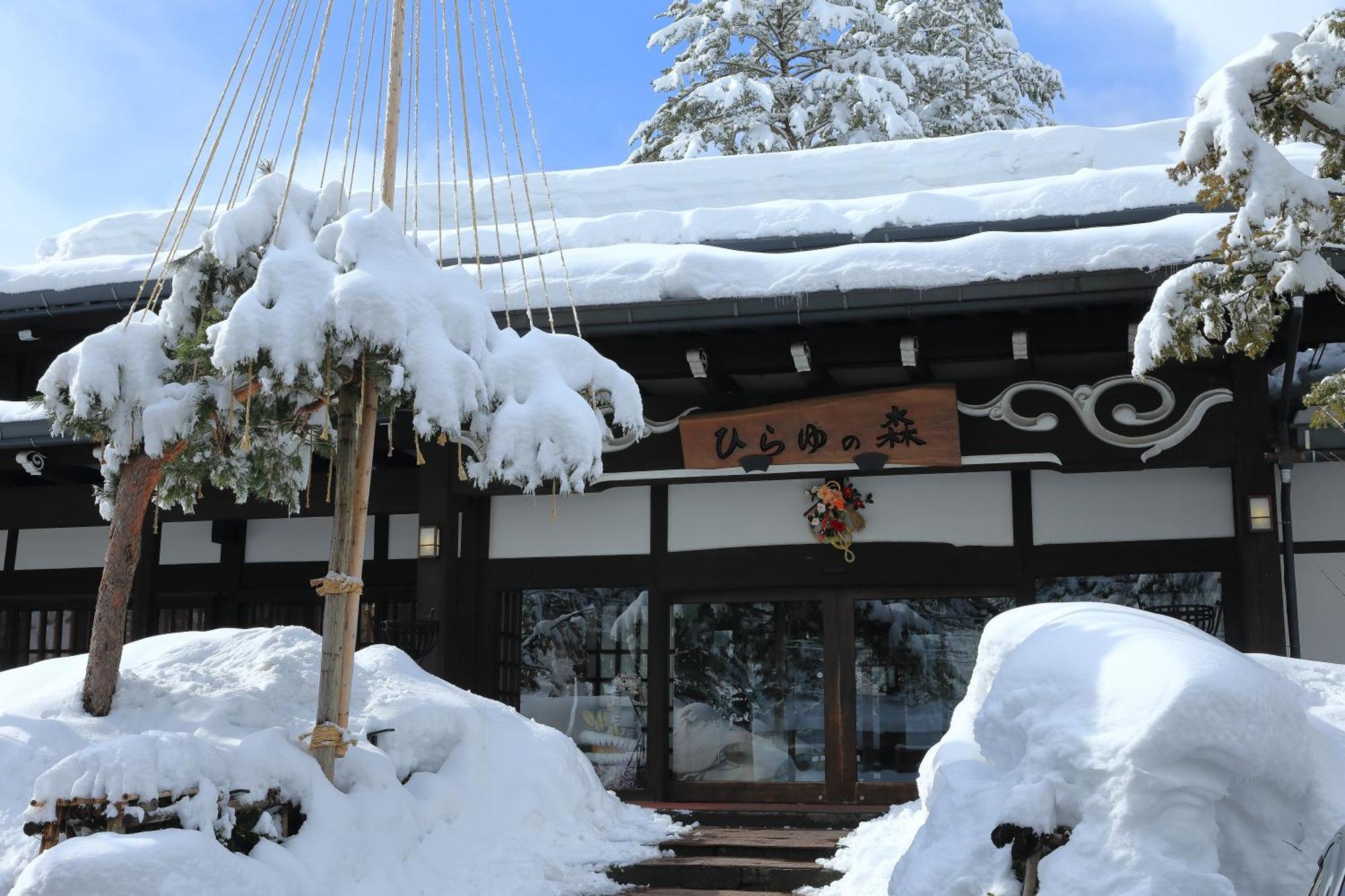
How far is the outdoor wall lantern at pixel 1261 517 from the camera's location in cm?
825

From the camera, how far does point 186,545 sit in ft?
38.2

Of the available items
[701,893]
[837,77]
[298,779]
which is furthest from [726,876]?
[837,77]

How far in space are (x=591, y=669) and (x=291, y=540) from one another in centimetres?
342

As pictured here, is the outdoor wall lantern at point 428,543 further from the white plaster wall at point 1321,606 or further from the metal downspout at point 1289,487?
the white plaster wall at point 1321,606

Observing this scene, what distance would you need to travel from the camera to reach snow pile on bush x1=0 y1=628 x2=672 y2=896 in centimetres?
487

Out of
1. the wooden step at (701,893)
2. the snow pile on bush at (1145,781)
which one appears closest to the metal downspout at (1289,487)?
the wooden step at (701,893)

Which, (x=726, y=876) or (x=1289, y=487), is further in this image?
(x=1289, y=487)

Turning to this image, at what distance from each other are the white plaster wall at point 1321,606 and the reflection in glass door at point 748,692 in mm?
3510

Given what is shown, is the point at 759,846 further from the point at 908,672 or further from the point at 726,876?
the point at 908,672

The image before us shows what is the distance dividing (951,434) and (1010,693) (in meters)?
4.41

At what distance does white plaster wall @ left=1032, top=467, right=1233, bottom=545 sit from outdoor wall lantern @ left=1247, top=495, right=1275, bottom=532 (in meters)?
0.50

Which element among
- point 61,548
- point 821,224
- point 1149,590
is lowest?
point 1149,590

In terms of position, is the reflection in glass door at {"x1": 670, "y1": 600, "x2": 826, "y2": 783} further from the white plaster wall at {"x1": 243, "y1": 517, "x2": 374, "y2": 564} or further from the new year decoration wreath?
the white plaster wall at {"x1": 243, "y1": 517, "x2": 374, "y2": 564}

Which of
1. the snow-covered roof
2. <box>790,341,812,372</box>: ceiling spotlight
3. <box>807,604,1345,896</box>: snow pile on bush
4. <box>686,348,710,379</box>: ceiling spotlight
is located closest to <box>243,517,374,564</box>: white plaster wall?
the snow-covered roof
